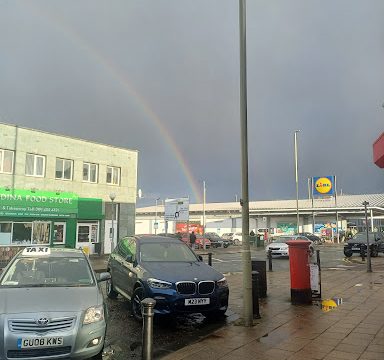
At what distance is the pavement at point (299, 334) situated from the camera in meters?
5.95

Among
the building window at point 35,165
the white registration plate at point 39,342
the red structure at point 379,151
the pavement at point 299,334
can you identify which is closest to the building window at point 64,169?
the building window at point 35,165

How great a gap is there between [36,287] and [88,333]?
1.31 m

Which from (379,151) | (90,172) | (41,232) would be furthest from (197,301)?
(90,172)

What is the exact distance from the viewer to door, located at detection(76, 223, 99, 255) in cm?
3169

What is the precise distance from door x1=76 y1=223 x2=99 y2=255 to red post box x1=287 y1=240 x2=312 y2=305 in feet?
79.9

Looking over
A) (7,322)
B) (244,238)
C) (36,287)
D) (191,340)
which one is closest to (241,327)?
(191,340)

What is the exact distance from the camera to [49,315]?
5.18 metres

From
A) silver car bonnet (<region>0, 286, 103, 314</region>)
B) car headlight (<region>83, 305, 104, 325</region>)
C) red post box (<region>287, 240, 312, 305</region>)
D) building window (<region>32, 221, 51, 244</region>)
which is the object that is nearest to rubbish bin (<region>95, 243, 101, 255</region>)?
building window (<region>32, 221, 51, 244</region>)

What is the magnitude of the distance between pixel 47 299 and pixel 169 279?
2.74 metres

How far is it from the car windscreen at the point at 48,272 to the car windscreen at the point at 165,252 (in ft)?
6.87

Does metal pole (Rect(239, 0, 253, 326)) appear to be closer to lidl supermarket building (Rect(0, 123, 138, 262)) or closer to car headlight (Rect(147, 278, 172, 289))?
car headlight (Rect(147, 278, 172, 289))

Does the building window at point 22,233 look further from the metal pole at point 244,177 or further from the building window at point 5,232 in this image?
the metal pole at point 244,177

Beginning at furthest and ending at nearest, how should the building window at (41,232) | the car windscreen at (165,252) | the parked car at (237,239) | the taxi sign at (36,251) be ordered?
the parked car at (237,239) → the building window at (41,232) → the car windscreen at (165,252) → the taxi sign at (36,251)

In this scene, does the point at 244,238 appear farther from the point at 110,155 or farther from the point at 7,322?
the point at 110,155
